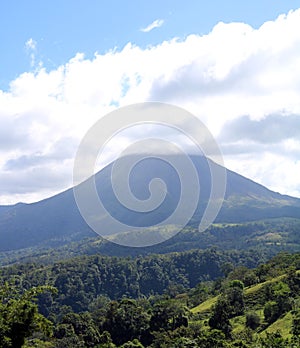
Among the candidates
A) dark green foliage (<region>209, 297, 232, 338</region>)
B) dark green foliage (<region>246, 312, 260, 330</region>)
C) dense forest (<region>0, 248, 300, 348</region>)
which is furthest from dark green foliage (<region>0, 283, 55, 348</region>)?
dark green foliage (<region>246, 312, 260, 330</region>)

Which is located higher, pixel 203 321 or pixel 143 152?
pixel 143 152

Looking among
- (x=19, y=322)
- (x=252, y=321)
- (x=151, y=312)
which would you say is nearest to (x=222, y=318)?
(x=252, y=321)

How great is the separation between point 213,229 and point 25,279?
328ft

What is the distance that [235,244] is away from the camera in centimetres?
14500

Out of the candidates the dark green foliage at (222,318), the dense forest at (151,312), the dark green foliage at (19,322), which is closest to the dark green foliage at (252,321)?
the dense forest at (151,312)

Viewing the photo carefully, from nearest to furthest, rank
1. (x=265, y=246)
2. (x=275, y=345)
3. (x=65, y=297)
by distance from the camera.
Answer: (x=275, y=345)
(x=65, y=297)
(x=265, y=246)

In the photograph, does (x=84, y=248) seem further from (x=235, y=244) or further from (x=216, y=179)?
(x=216, y=179)

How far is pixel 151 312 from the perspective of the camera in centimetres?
4309

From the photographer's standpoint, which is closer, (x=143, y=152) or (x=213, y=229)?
(x=143, y=152)

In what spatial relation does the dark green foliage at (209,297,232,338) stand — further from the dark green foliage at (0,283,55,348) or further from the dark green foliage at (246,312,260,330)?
the dark green foliage at (0,283,55,348)

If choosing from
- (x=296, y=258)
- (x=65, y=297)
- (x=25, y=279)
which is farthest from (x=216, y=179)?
(x=25, y=279)

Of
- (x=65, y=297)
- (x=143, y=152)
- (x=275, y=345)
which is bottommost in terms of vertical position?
(x=65, y=297)

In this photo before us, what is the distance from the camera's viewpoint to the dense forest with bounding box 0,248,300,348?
13.8 meters

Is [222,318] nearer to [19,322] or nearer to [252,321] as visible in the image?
[252,321]
